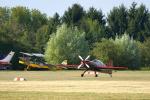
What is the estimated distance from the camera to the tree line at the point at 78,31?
397ft

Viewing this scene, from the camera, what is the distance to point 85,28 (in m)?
151

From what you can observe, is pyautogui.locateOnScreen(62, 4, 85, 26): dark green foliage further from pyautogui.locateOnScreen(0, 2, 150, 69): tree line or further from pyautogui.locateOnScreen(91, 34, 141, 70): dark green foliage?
pyautogui.locateOnScreen(91, 34, 141, 70): dark green foliage

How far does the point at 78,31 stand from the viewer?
12988 cm

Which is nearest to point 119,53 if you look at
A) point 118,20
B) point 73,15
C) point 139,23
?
point 139,23

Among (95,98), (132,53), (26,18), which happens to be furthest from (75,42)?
(95,98)

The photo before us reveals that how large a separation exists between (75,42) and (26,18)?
59824 mm

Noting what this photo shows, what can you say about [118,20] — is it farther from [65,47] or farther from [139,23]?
[65,47]

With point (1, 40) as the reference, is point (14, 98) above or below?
below

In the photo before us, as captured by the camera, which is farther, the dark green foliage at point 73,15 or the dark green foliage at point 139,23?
the dark green foliage at point 73,15

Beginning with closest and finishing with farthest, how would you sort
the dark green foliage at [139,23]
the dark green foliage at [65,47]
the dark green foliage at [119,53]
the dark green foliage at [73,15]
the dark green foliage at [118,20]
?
the dark green foliage at [65,47], the dark green foliage at [119,53], the dark green foliage at [139,23], the dark green foliage at [118,20], the dark green foliage at [73,15]

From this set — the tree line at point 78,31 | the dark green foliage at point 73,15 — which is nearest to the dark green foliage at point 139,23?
the tree line at point 78,31

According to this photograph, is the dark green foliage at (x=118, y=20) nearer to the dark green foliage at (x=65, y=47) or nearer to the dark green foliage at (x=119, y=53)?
the dark green foliage at (x=119, y=53)

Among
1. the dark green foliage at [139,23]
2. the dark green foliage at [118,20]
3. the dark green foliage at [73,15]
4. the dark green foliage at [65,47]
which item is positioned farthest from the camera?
the dark green foliage at [73,15]

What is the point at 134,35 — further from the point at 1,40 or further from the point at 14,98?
the point at 14,98
